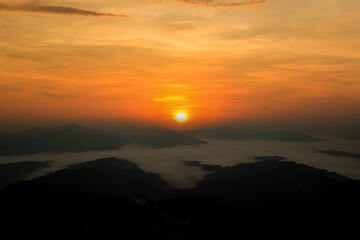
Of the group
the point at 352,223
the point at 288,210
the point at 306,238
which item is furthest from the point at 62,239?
the point at 352,223

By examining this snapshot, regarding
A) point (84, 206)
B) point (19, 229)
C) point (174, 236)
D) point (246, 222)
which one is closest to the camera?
point (174, 236)

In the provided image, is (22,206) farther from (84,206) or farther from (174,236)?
(174,236)

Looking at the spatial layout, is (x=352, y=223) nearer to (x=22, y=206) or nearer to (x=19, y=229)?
(x=19, y=229)

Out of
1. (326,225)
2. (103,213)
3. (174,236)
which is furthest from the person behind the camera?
(103,213)

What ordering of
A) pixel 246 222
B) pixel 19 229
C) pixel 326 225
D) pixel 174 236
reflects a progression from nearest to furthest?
pixel 174 236 → pixel 19 229 → pixel 326 225 → pixel 246 222

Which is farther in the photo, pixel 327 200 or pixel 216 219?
pixel 327 200

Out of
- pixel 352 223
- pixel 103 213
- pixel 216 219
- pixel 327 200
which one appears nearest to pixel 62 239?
pixel 103 213

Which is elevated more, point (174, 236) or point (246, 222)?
point (174, 236)

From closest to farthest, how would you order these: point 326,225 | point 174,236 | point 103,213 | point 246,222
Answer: point 174,236 → point 326,225 → point 246,222 → point 103,213

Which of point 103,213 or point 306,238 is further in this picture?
point 103,213
